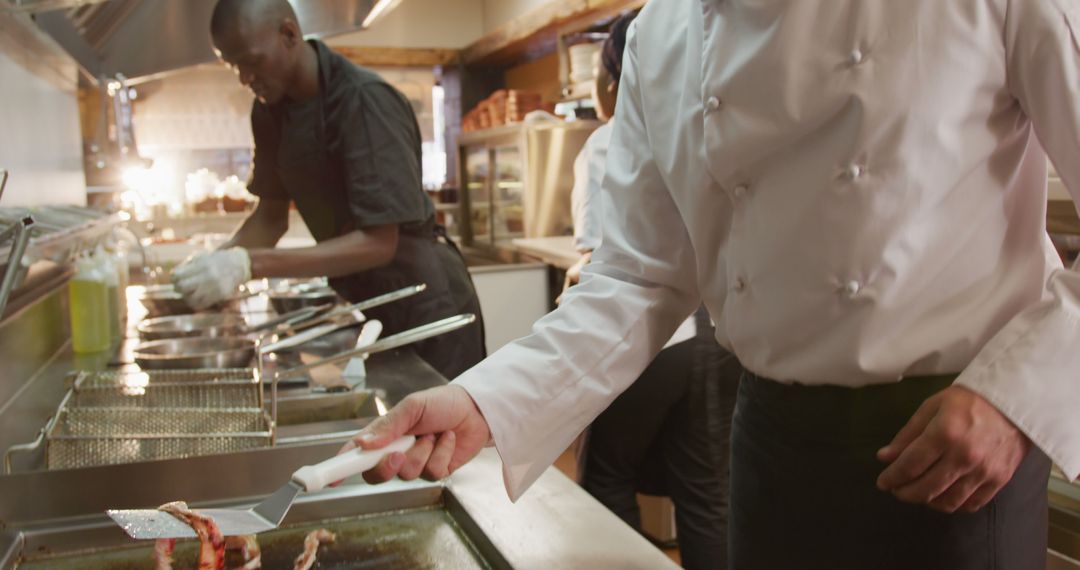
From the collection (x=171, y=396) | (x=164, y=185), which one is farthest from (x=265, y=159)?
(x=164, y=185)

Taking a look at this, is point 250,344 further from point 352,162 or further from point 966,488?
point 966,488

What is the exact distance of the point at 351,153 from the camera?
2.31m

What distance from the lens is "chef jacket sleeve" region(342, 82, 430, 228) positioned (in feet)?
7.55

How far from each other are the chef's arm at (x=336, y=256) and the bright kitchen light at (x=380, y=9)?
56cm

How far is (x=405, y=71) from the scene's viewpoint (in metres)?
7.51

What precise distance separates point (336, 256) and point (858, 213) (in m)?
1.59

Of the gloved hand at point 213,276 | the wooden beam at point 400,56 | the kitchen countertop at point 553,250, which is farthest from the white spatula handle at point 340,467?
the wooden beam at point 400,56

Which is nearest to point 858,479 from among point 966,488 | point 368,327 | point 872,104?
point 966,488

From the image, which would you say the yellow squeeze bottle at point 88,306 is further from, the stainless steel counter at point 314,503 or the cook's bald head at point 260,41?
the stainless steel counter at point 314,503

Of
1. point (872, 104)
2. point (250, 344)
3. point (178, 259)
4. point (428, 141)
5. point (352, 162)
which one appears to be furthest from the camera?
point (428, 141)

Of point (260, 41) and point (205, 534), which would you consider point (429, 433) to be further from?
point (260, 41)

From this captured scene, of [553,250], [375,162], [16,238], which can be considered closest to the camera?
[16,238]

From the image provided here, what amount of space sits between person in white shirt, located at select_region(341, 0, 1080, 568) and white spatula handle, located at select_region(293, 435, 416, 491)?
2 centimetres

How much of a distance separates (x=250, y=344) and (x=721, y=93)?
1177 mm
